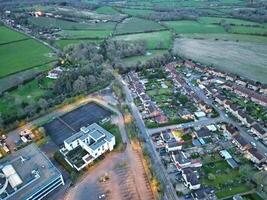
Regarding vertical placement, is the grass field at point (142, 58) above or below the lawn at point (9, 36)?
below

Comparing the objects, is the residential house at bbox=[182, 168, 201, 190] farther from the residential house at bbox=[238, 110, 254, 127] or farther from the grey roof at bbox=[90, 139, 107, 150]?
the residential house at bbox=[238, 110, 254, 127]

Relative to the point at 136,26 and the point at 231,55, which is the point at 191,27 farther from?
the point at 231,55

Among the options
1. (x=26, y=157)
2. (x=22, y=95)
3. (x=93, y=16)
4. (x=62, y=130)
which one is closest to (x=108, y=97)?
(x=62, y=130)

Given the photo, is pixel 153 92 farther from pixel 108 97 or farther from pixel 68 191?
pixel 68 191

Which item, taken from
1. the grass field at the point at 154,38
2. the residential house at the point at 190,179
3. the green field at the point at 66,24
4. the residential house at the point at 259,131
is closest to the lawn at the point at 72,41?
the grass field at the point at 154,38

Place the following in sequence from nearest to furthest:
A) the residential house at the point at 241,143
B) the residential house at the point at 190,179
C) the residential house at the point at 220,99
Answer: the residential house at the point at 190,179, the residential house at the point at 241,143, the residential house at the point at 220,99

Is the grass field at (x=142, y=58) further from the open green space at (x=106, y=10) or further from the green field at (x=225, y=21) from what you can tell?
the open green space at (x=106, y=10)

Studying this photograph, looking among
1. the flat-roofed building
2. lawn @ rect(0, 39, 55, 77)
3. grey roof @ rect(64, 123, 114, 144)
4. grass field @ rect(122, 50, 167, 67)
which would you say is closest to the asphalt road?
grey roof @ rect(64, 123, 114, 144)
